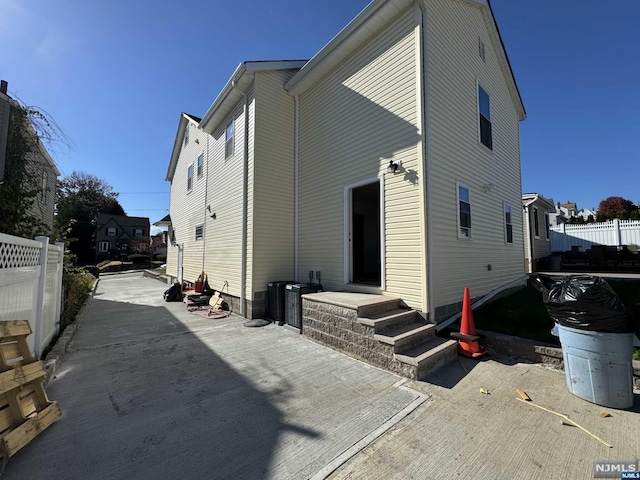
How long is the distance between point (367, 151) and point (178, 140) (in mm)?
13414

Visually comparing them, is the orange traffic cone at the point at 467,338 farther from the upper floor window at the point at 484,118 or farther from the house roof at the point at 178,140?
the house roof at the point at 178,140

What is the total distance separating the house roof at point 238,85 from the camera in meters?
7.31

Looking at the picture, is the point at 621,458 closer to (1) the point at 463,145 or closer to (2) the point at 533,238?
(1) the point at 463,145

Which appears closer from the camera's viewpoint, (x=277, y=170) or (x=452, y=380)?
(x=452, y=380)

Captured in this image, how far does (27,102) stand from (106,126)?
566cm

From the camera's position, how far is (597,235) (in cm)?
1622

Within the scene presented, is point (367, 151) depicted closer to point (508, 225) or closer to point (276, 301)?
point (276, 301)

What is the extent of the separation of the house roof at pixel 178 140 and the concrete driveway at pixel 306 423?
480 inches

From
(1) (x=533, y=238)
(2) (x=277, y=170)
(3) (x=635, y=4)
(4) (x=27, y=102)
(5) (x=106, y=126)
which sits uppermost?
(3) (x=635, y=4)

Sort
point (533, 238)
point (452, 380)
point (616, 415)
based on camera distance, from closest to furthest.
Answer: point (616, 415), point (452, 380), point (533, 238)

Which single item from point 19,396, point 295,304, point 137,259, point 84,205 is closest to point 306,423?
point 19,396

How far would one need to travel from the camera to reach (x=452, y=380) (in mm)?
3650

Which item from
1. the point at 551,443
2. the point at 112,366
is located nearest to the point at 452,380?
the point at 551,443

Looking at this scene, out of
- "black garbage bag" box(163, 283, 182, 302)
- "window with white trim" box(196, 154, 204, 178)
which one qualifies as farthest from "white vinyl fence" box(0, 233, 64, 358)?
"window with white trim" box(196, 154, 204, 178)
